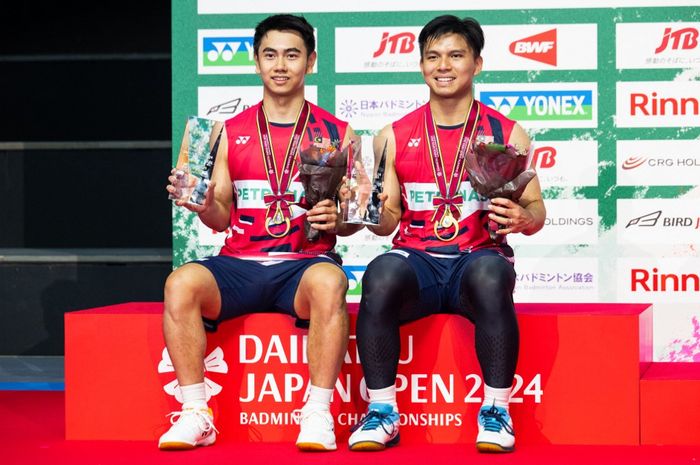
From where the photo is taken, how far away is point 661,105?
17.9 feet

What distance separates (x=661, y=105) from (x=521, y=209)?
90.0 inches

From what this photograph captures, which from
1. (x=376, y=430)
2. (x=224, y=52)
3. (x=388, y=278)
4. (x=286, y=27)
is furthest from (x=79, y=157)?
(x=376, y=430)

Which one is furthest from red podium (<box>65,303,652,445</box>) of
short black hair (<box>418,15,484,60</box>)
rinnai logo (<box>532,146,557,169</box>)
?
rinnai logo (<box>532,146,557,169</box>)

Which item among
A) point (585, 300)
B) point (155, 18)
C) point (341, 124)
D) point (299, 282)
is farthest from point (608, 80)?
point (155, 18)

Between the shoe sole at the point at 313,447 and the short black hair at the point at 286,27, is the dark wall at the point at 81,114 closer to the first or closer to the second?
the short black hair at the point at 286,27

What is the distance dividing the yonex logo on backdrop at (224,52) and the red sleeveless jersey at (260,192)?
184 centimetres

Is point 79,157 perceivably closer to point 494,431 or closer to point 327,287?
point 327,287

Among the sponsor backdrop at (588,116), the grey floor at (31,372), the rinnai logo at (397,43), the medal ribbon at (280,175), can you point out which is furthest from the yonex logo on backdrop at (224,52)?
the medal ribbon at (280,175)

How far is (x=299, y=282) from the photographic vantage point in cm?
350

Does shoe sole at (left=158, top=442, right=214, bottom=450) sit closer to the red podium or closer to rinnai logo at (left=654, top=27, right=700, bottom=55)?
the red podium

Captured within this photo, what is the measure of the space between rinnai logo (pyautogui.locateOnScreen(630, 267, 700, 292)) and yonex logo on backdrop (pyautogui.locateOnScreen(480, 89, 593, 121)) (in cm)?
82

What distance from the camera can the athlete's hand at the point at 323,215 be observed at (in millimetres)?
3535

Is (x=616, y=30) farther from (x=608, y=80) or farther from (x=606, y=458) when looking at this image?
(x=606, y=458)

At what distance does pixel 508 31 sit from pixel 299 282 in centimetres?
248
